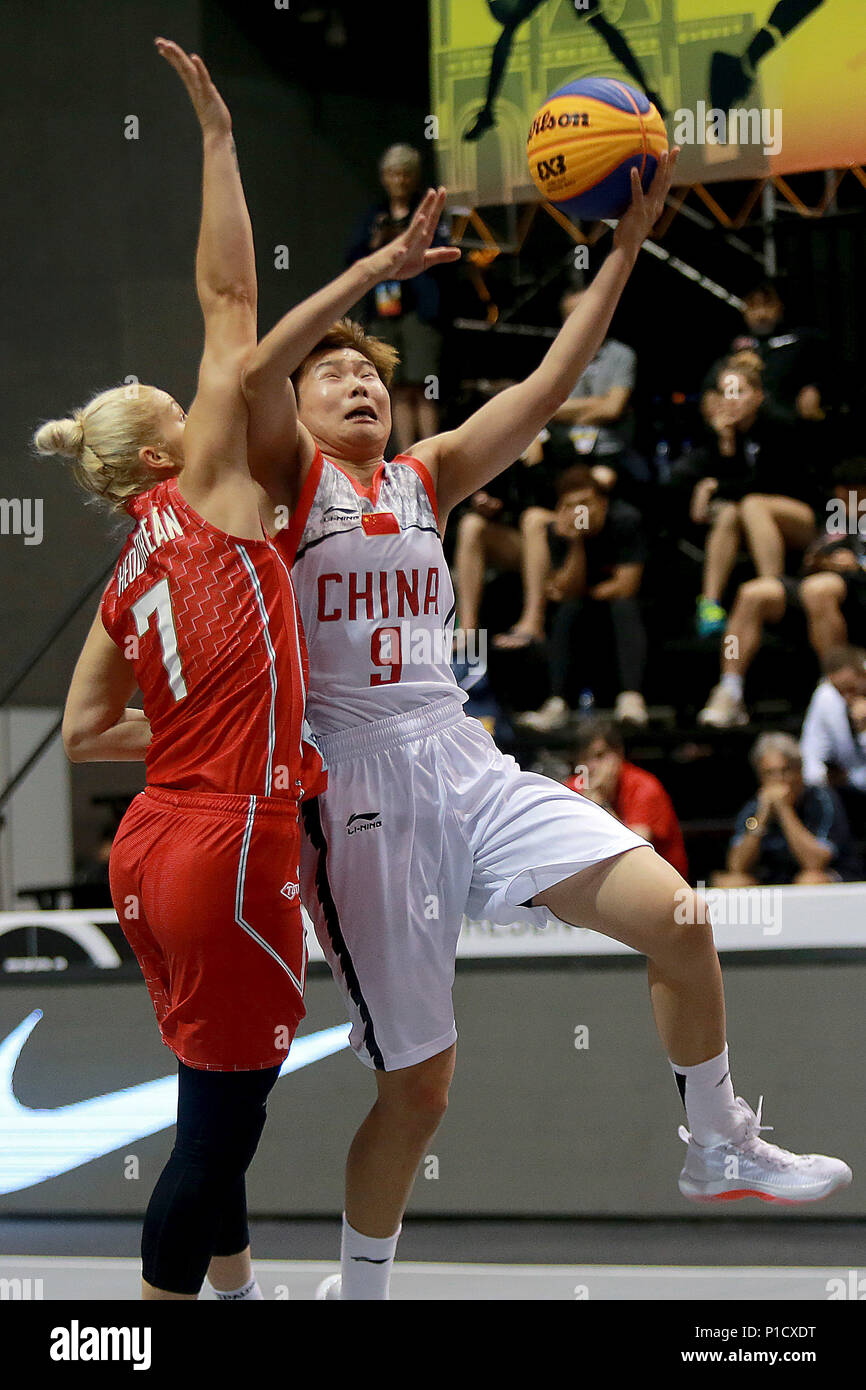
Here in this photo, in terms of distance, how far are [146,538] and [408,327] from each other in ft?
15.7

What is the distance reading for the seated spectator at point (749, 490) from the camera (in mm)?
6449

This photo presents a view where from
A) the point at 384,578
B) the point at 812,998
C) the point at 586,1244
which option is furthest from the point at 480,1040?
the point at 384,578

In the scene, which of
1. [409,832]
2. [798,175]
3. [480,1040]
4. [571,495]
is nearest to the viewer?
[409,832]

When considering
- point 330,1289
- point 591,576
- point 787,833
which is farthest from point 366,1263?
point 591,576

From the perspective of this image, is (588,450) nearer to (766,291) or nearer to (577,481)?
(577,481)

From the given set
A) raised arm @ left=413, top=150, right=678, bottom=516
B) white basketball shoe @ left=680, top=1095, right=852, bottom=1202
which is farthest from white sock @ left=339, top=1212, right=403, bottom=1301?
raised arm @ left=413, top=150, right=678, bottom=516

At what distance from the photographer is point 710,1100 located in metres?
3.01

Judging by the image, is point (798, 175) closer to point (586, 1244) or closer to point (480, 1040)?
point (480, 1040)

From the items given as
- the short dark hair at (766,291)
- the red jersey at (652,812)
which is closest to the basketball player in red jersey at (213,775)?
the red jersey at (652,812)

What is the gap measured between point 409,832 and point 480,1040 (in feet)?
7.10

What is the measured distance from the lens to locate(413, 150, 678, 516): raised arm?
3.18 m

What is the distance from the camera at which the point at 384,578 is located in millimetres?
3092

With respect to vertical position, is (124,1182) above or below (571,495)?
below
